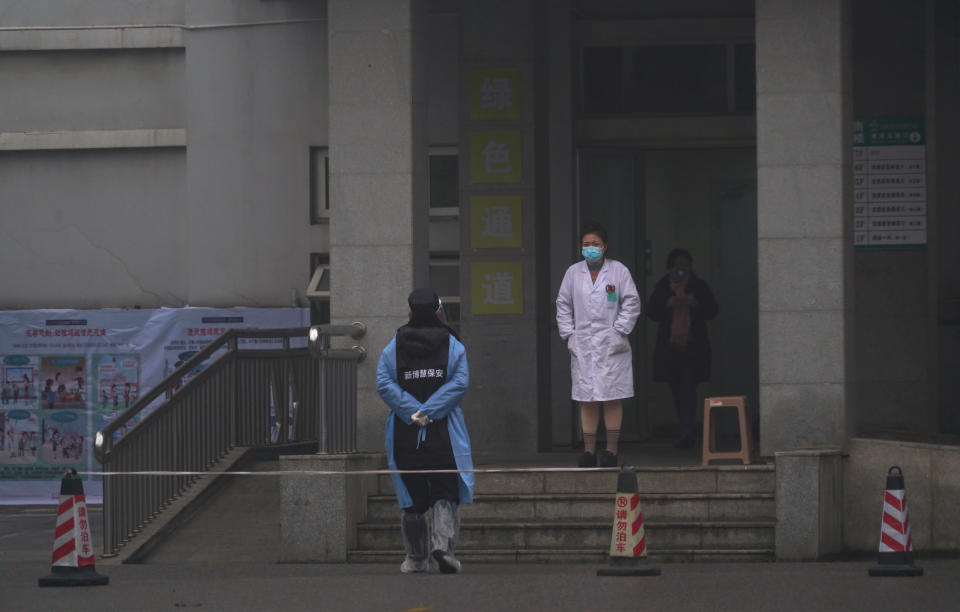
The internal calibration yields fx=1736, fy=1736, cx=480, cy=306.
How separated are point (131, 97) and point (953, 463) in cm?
951

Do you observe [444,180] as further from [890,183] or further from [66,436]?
[66,436]

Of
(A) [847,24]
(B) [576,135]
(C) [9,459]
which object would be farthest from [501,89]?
(C) [9,459]

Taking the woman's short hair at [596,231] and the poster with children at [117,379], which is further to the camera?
the poster with children at [117,379]

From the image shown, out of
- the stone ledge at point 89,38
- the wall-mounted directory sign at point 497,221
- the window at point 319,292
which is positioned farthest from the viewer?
the stone ledge at point 89,38

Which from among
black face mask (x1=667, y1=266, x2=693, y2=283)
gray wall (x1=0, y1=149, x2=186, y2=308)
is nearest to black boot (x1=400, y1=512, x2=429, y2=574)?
black face mask (x1=667, y1=266, x2=693, y2=283)

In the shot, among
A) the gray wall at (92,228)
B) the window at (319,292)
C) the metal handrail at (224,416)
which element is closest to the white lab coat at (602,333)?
the metal handrail at (224,416)

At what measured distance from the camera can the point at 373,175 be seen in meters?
13.9

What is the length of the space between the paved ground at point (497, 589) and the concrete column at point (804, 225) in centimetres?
141

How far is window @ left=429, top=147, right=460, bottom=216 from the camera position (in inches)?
667

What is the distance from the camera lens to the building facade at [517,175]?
13.4 meters

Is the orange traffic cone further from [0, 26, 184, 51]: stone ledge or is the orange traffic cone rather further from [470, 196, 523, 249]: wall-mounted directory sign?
[0, 26, 184, 51]: stone ledge

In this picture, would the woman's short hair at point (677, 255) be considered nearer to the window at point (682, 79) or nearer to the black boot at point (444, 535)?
the window at point (682, 79)

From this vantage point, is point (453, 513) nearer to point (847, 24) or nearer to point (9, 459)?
point (847, 24)

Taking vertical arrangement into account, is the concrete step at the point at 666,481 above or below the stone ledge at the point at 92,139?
below
